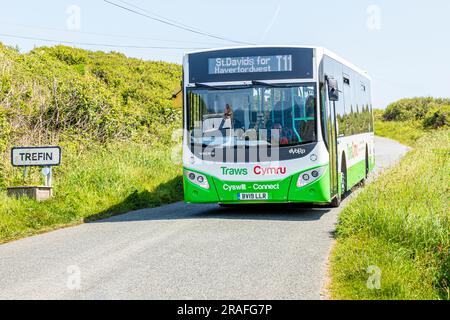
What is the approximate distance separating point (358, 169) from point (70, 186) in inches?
302

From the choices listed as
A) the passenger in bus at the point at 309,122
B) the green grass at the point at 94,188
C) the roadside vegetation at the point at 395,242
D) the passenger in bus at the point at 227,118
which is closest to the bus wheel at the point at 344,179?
the roadside vegetation at the point at 395,242

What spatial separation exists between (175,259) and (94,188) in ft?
25.6

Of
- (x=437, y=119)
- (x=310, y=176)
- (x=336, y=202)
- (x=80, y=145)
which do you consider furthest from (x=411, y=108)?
(x=310, y=176)

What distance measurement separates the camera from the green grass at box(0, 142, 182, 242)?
12992 millimetres

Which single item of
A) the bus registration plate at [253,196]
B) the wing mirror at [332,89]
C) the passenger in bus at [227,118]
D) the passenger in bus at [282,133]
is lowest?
the bus registration plate at [253,196]

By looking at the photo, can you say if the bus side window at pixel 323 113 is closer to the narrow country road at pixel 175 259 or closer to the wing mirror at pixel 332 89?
the wing mirror at pixel 332 89

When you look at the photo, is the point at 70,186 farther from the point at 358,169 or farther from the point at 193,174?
the point at 358,169

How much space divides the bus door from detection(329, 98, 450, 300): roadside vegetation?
3.14 feet

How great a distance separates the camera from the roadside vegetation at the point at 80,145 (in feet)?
45.9

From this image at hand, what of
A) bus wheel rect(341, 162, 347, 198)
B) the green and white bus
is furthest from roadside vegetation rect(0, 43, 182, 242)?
bus wheel rect(341, 162, 347, 198)

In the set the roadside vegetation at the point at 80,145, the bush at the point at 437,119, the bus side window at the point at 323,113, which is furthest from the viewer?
the bush at the point at 437,119

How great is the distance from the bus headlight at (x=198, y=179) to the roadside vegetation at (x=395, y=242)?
310 cm
